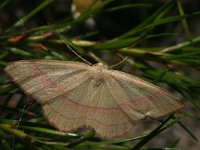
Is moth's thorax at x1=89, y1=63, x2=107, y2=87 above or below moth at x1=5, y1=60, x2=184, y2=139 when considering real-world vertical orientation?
above

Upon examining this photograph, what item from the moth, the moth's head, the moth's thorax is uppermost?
the moth's head

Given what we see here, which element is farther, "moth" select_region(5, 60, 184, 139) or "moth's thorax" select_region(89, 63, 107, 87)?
"moth's thorax" select_region(89, 63, 107, 87)

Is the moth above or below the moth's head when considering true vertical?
below

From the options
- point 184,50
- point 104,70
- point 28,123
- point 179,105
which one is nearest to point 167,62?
point 184,50

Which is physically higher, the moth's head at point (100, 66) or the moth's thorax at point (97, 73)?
the moth's head at point (100, 66)

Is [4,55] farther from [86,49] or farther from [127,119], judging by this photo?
[127,119]

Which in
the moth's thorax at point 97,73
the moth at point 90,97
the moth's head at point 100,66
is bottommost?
the moth at point 90,97
